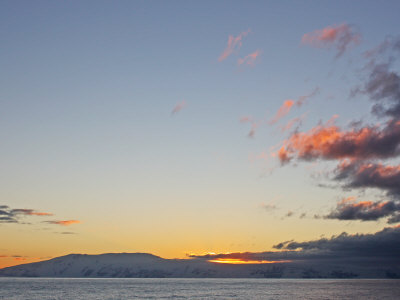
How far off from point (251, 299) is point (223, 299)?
15.1m

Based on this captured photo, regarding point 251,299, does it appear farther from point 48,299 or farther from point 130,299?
point 48,299

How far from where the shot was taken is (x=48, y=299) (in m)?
A: 193

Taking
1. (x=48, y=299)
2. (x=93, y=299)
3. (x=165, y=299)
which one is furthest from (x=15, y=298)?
(x=165, y=299)

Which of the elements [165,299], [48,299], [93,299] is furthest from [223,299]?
[48,299]

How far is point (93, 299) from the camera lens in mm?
191500

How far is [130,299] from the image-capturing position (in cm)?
19475

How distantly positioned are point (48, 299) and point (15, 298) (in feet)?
53.0

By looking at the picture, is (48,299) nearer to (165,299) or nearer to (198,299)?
(165,299)

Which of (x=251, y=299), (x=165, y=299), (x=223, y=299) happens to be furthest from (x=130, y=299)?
(x=251, y=299)

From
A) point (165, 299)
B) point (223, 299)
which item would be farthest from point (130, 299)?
point (223, 299)

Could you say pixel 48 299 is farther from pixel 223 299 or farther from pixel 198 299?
pixel 223 299

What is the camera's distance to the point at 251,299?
199500mm

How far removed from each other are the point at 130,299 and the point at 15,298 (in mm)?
54783

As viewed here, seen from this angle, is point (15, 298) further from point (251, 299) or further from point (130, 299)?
point (251, 299)
